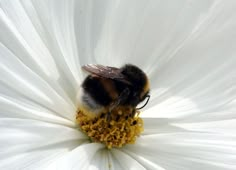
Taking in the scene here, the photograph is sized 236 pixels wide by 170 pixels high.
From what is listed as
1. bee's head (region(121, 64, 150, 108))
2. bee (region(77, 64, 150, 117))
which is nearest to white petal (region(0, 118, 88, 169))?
bee (region(77, 64, 150, 117))

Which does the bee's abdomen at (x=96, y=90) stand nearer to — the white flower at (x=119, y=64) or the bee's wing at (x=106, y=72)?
the bee's wing at (x=106, y=72)

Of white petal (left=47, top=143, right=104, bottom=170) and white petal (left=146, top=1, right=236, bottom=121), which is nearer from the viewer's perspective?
white petal (left=47, top=143, right=104, bottom=170)

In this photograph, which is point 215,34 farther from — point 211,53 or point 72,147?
point 72,147

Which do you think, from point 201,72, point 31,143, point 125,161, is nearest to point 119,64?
point 201,72

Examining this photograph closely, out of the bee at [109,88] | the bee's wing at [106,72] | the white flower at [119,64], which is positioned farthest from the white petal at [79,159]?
the bee's wing at [106,72]

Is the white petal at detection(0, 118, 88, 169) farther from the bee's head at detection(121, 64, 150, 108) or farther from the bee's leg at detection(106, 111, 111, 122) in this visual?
the bee's head at detection(121, 64, 150, 108)

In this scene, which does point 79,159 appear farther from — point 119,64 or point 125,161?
point 119,64
